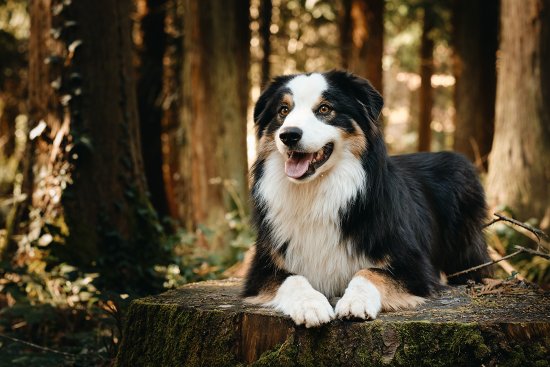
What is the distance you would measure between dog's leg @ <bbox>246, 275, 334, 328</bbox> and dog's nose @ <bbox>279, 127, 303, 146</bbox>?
2.71ft

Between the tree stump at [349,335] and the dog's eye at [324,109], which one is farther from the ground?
the dog's eye at [324,109]

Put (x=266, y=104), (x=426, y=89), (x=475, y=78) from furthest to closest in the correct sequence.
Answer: (x=426, y=89), (x=475, y=78), (x=266, y=104)

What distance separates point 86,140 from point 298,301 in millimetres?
3135

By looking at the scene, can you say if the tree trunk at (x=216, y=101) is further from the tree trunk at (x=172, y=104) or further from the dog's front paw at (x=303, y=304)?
the dog's front paw at (x=303, y=304)

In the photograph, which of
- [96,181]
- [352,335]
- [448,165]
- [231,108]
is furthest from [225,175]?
[352,335]

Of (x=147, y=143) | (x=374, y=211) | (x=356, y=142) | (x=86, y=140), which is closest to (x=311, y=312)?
(x=374, y=211)

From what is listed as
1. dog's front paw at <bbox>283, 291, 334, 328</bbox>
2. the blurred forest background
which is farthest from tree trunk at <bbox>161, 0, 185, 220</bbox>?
dog's front paw at <bbox>283, 291, 334, 328</bbox>

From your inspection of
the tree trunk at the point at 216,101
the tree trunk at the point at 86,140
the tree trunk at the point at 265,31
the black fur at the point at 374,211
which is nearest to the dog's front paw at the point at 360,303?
the black fur at the point at 374,211

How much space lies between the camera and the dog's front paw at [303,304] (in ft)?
10.1

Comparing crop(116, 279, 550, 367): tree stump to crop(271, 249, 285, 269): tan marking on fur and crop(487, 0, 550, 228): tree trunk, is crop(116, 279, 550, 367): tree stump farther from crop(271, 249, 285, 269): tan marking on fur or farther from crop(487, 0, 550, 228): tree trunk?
crop(487, 0, 550, 228): tree trunk

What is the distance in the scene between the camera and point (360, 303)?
3.16 metres

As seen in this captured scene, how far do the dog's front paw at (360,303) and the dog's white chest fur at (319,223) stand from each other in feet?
1.41

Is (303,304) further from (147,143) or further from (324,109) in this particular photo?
(147,143)

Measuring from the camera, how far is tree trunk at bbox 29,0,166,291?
221 inches
